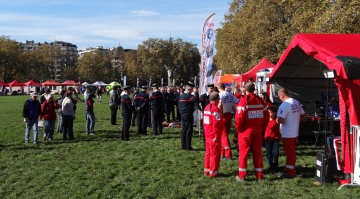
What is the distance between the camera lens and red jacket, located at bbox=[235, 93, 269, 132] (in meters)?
6.07

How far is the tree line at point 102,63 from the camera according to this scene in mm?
75625

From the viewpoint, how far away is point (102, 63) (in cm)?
9106

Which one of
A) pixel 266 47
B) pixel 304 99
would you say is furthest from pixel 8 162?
pixel 266 47

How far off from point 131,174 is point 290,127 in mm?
3336

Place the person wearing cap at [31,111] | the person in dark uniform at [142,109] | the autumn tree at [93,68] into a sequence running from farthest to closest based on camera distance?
1. the autumn tree at [93,68]
2. the person in dark uniform at [142,109]
3. the person wearing cap at [31,111]

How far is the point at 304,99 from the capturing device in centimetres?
1174

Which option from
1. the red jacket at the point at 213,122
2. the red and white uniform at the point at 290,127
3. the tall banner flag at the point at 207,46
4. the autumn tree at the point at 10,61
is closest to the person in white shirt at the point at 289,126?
the red and white uniform at the point at 290,127

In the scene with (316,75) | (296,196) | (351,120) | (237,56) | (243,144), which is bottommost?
(296,196)

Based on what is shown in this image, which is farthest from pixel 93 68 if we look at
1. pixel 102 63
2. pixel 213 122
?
pixel 213 122

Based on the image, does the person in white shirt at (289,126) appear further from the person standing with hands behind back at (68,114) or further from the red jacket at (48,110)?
the red jacket at (48,110)

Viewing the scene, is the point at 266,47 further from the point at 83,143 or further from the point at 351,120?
the point at 351,120

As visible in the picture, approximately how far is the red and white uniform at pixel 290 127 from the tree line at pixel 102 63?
242 feet

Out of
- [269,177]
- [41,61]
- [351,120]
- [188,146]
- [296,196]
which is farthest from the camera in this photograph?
[41,61]

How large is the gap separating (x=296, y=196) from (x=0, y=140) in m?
9.75
